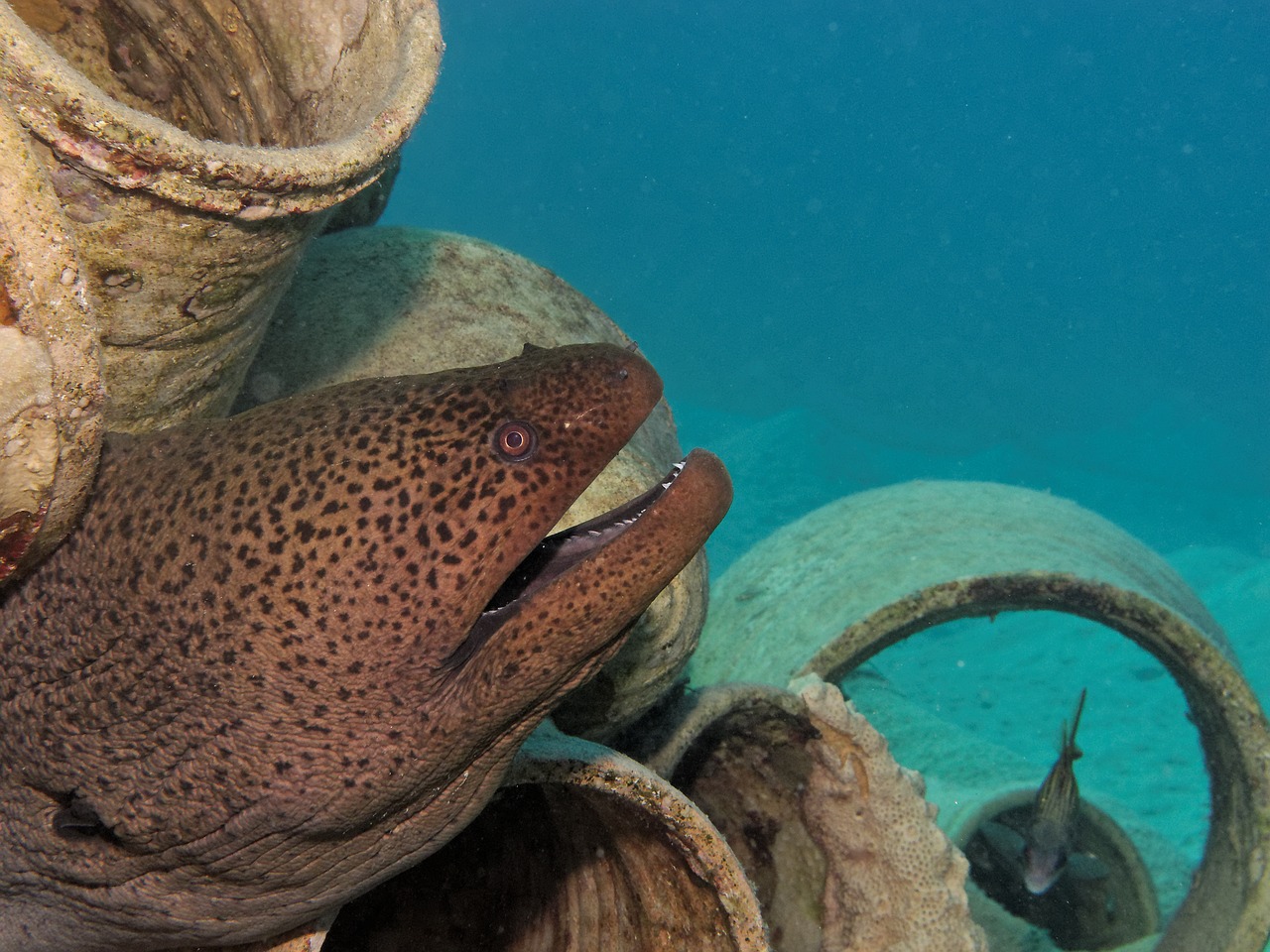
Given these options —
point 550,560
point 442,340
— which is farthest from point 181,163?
point 442,340

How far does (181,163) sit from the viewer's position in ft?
4.66

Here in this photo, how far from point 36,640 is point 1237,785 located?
5.43 m

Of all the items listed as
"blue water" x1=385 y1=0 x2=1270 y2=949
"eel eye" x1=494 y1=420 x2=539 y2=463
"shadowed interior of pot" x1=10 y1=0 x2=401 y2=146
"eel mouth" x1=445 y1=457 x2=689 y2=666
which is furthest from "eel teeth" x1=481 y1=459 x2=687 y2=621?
"blue water" x1=385 y1=0 x2=1270 y2=949

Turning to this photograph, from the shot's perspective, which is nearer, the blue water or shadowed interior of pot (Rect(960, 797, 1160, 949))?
shadowed interior of pot (Rect(960, 797, 1160, 949))

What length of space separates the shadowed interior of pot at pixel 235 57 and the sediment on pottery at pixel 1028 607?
3.26 meters

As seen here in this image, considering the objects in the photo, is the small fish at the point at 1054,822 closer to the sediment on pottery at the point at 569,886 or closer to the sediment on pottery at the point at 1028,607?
the sediment on pottery at the point at 1028,607

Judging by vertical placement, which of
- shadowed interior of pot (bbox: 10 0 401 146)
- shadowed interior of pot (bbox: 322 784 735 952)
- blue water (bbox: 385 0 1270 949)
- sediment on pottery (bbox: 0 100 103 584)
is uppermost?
blue water (bbox: 385 0 1270 949)

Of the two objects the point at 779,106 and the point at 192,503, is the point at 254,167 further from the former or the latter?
the point at 779,106

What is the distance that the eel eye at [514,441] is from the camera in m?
1.76

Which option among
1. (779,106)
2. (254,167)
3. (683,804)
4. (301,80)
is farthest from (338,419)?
(779,106)

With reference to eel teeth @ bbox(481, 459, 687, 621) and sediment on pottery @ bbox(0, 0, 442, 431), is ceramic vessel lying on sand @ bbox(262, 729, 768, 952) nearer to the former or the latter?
eel teeth @ bbox(481, 459, 687, 621)

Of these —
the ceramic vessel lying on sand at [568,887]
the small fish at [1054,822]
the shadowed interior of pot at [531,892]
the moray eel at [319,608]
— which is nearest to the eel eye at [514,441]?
the moray eel at [319,608]

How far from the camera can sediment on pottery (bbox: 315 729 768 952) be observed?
2490 millimetres

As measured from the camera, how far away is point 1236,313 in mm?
96438
